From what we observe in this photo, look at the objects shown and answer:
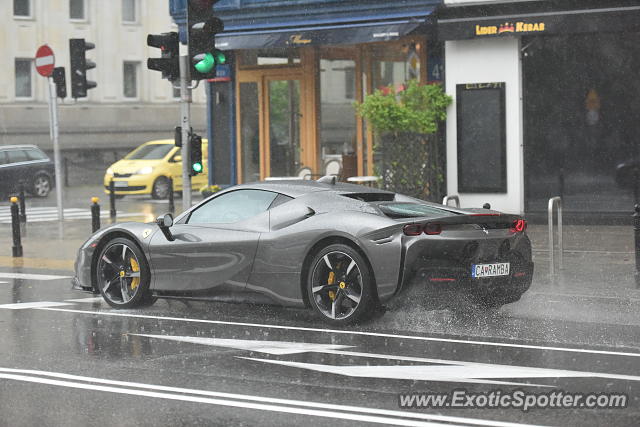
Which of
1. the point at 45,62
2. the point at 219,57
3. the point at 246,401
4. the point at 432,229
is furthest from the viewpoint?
the point at 45,62

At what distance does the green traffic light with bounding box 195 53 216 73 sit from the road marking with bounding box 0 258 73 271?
3.29 metres

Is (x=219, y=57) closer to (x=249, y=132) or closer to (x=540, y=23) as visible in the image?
(x=540, y=23)

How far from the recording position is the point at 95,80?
49406 mm

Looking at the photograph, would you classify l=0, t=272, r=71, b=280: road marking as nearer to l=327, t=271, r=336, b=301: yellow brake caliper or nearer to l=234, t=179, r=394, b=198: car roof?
l=234, t=179, r=394, b=198: car roof

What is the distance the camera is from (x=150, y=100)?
50469 mm

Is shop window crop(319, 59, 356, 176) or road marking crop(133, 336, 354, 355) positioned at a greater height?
shop window crop(319, 59, 356, 176)

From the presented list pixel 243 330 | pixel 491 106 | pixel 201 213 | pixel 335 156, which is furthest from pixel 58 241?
pixel 243 330

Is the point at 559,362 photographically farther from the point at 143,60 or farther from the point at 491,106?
the point at 143,60

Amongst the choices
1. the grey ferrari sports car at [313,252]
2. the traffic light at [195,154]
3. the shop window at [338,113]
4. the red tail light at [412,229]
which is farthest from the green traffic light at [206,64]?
the shop window at [338,113]

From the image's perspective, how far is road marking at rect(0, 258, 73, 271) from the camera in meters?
16.8

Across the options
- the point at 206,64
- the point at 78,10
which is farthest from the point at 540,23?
the point at 78,10

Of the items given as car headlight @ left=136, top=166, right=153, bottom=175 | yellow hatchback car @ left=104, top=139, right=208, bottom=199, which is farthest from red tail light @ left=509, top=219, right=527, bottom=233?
car headlight @ left=136, top=166, right=153, bottom=175

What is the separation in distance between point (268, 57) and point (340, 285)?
14737 millimetres

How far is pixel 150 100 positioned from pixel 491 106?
3092 centimetres
